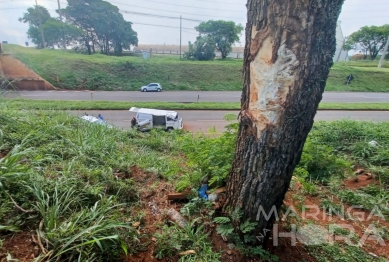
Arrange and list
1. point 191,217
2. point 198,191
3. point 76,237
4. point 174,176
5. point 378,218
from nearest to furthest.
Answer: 1. point 76,237
2. point 191,217
3. point 198,191
4. point 378,218
5. point 174,176

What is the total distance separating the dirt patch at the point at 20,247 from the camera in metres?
0.84

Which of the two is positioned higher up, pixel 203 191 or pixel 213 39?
pixel 213 39

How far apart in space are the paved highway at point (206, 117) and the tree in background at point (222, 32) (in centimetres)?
1613

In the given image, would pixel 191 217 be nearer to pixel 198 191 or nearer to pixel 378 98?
pixel 198 191

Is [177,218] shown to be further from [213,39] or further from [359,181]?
[213,39]

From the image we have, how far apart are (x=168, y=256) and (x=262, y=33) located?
48.9 inches

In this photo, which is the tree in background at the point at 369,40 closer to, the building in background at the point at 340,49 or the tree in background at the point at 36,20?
the building in background at the point at 340,49

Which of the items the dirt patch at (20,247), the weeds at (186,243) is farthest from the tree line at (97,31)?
the dirt patch at (20,247)

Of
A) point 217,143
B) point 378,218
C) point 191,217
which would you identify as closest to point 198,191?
point 191,217

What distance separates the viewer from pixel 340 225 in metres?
1.68

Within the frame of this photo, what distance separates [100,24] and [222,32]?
13530 mm

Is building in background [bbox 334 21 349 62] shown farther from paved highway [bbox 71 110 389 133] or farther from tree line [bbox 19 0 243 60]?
paved highway [bbox 71 110 389 133]

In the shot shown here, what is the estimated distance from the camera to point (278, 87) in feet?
3.07

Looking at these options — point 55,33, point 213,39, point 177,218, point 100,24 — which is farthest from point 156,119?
point 55,33
